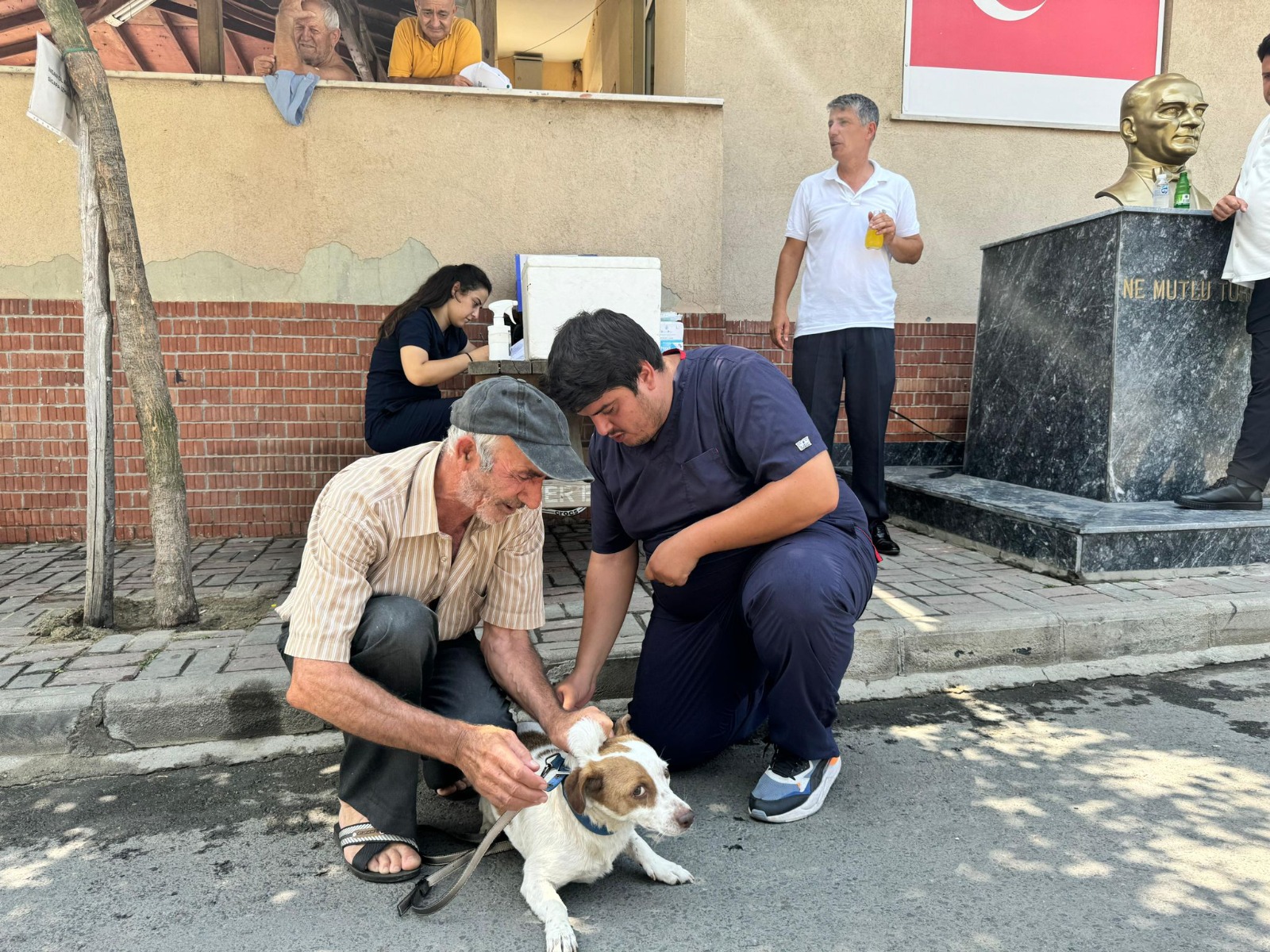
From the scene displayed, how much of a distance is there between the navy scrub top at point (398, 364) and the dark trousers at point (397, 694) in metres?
2.43

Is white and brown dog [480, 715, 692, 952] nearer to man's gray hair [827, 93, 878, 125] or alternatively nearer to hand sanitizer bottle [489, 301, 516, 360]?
hand sanitizer bottle [489, 301, 516, 360]

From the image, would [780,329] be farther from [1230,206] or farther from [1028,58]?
[1028,58]

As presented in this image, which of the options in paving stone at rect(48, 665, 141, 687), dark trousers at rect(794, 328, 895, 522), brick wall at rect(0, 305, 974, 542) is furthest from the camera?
brick wall at rect(0, 305, 974, 542)

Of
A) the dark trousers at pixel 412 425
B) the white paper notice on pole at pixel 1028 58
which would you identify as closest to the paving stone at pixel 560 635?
the dark trousers at pixel 412 425

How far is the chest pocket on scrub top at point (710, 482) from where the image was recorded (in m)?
2.63

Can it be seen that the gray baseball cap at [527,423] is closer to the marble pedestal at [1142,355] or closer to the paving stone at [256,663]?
the paving stone at [256,663]

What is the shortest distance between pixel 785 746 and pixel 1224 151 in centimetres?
696

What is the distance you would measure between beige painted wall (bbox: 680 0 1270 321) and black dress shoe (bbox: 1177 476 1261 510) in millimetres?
2438

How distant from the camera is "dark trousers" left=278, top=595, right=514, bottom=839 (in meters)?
2.27

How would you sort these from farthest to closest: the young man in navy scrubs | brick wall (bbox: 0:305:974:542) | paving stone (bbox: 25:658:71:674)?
1. brick wall (bbox: 0:305:974:542)
2. paving stone (bbox: 25:658:71:674)
3. the young man in navy scrubs

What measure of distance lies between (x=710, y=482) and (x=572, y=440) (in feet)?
3.27

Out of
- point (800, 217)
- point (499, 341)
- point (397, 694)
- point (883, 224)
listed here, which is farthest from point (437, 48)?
point (397, 694)

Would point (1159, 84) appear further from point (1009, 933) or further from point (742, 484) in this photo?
point (1009, 933)

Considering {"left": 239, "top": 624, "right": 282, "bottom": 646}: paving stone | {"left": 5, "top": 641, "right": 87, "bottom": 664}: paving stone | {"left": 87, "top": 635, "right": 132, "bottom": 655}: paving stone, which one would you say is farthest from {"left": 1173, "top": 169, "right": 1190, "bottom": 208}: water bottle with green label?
{"left": 5, "top": 641, "right": 87, "bottom": 664}: paving stone
